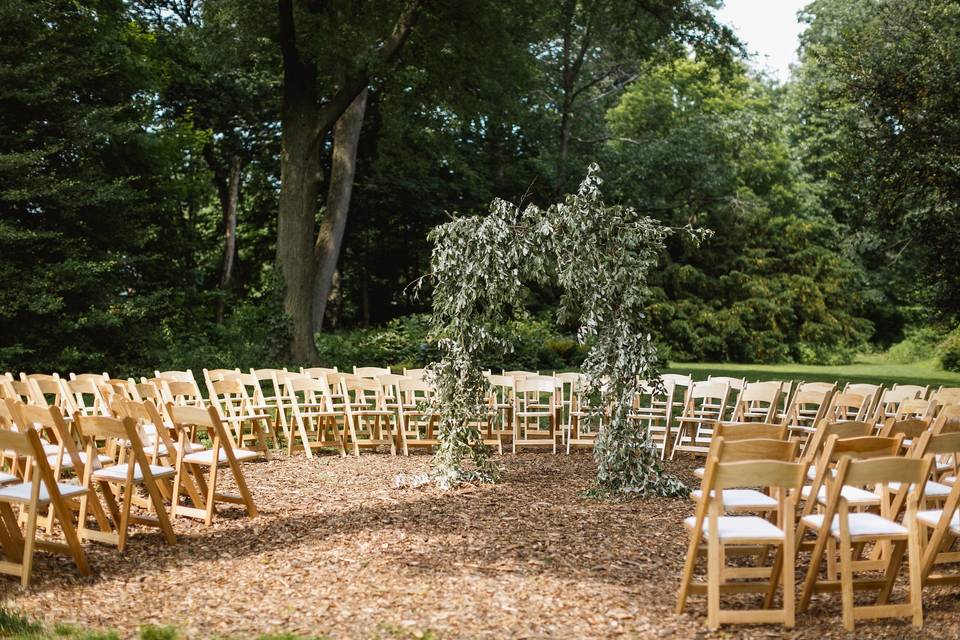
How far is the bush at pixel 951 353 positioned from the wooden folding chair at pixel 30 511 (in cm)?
2711

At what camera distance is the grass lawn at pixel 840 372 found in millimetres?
22281

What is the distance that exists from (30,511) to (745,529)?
157 inches

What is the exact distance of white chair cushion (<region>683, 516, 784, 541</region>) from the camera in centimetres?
469

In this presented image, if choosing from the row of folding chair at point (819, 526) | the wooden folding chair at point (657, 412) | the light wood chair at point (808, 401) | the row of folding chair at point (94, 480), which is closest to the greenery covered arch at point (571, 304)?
the wooden folding chair at point (657, 412)

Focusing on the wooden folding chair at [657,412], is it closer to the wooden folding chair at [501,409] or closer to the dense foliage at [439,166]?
the dense foliage at [439,166]

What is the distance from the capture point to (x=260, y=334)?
64.5 ft

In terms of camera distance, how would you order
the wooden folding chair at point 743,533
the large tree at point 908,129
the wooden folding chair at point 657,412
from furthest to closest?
the large tree at point 908,129 → the wooden folding chair at point 657,412 → the wooden folding chair at point 743,533

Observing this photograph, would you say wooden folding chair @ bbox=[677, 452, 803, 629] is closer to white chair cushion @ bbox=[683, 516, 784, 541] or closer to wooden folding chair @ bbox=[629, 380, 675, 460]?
white chair cushion @ bbox=[683, 516, 784, 541]

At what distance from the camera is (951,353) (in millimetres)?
27703

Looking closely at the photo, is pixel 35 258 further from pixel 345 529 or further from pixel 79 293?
pixel 345 529

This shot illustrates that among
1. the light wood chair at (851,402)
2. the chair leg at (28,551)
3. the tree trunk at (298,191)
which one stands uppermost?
the tree trunk at (298,191)

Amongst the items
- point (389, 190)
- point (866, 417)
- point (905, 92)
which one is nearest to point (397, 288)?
point (389, 190)

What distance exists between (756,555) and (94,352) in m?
13.4

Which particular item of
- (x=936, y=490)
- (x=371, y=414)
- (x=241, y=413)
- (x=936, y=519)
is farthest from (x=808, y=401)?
(x=241, y=413)
